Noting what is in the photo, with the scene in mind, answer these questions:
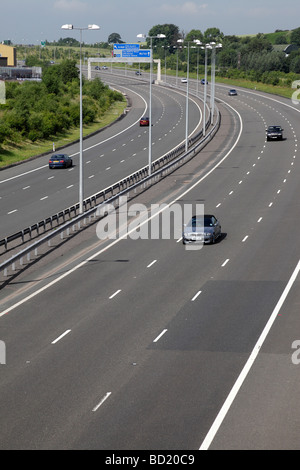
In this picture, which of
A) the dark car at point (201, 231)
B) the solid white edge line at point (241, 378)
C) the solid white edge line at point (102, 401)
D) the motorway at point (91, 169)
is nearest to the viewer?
the solid white edge line at point (241, 378)

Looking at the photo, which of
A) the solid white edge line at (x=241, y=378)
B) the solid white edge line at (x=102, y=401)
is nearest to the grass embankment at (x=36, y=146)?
the solid white edge line at (x=241, y=378)

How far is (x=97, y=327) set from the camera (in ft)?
80.1

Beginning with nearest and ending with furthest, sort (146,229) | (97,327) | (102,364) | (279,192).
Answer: (102,364)
(97,327)
(146,229)
(279,192)

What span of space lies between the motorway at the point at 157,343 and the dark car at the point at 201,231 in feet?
1.80

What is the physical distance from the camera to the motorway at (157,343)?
16.2 meters

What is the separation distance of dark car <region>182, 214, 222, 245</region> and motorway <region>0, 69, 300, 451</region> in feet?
1.80

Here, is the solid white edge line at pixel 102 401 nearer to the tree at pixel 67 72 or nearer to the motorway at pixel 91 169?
the motorway at pixel 91 169

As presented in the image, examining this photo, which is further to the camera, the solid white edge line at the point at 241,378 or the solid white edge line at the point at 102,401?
the solid white edge line at the point at 102,401

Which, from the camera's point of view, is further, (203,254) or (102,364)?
(203,254)

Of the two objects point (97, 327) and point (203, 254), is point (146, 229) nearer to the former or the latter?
point (203, 254)

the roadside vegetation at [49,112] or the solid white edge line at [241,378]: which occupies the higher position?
the roadside vegetation at [49,112]

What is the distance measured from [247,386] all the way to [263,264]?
Result: 49.0ft

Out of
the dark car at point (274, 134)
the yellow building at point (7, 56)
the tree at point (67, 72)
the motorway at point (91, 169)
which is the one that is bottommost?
the motorway at point (91, 169)
